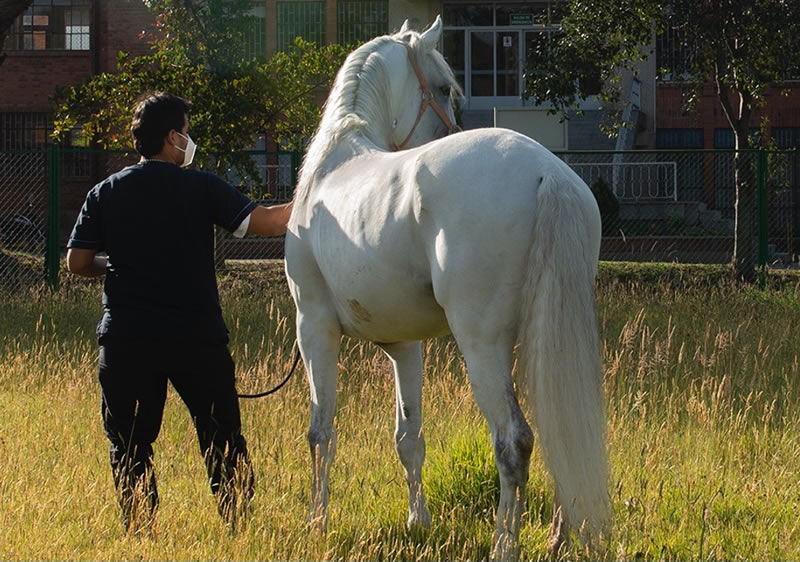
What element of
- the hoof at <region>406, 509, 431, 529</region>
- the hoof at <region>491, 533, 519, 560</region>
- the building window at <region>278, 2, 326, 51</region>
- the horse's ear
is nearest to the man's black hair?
the horse's ear

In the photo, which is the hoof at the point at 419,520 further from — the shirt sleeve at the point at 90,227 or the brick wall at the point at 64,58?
the brick wall at the point at 64,58

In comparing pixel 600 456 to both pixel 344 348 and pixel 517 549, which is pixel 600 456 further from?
pixel 344 348

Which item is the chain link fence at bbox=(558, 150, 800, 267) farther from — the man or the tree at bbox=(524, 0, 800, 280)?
the man

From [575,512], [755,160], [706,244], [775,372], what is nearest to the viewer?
[575,512]

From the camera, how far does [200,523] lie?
4.71m

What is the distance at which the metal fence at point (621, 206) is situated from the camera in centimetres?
1516

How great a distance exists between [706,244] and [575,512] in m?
15.1

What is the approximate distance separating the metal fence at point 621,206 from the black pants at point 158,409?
7.53m

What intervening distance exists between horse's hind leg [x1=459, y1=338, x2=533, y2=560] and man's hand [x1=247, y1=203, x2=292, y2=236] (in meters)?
1.22

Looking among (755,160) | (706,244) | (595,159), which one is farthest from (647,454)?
(595,159)

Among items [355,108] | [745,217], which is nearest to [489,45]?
[745,217]

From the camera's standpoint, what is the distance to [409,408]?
5176mm

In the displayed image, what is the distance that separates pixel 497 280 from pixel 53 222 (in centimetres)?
1147

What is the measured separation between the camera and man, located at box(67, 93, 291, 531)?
15.3ft
